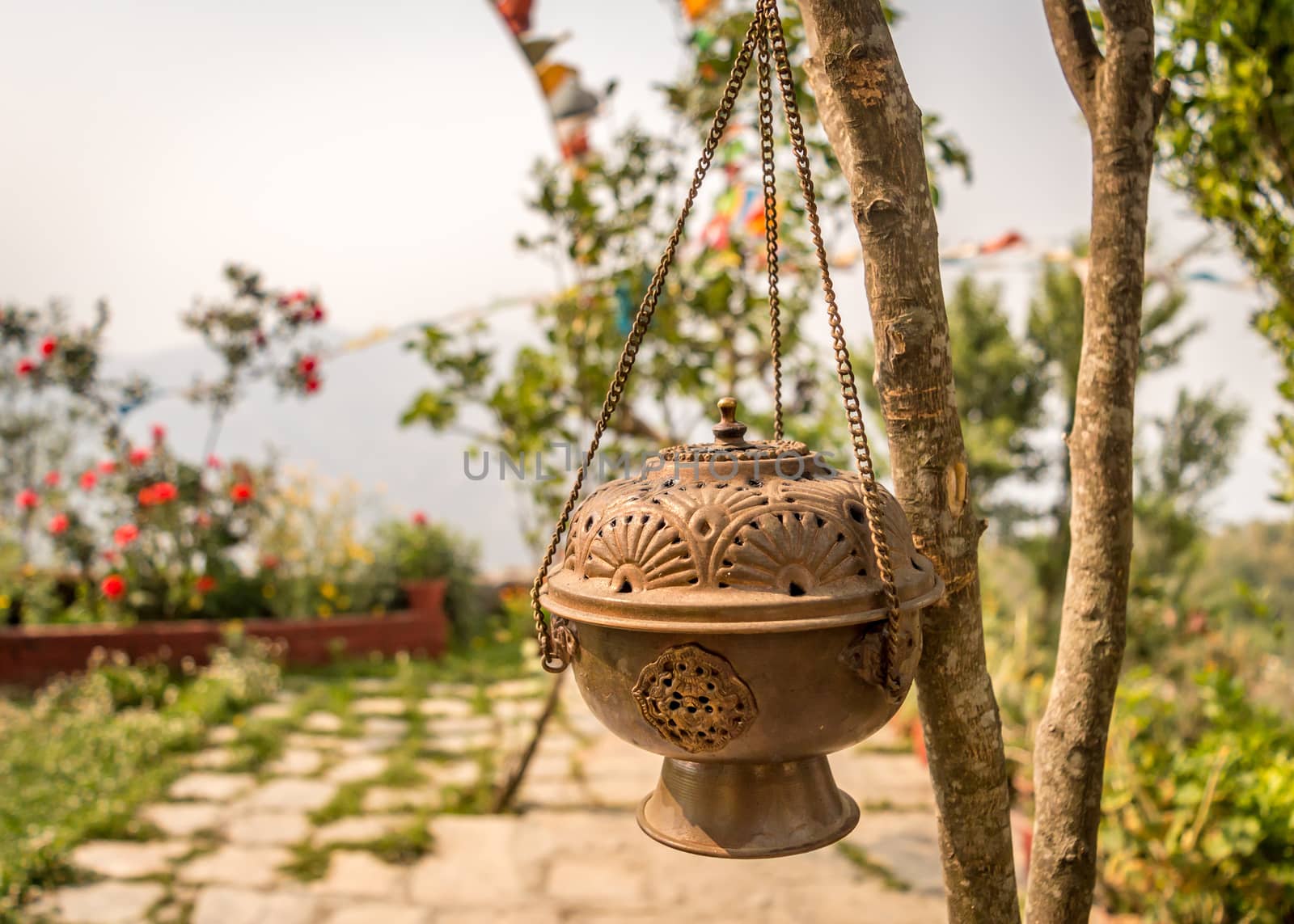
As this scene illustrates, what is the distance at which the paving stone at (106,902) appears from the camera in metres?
3.25

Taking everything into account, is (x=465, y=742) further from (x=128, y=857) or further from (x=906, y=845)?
(x=906, y=845)

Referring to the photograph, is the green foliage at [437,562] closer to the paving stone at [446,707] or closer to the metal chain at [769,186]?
the paving stone at [446,707]

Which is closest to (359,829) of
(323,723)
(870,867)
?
(323,723)

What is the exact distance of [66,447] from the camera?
788 cm

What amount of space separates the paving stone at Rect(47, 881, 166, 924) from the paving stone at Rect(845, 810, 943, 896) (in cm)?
254

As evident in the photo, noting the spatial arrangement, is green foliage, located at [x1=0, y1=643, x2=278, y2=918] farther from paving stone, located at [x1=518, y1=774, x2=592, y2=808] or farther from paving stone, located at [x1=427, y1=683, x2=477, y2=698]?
paving stone, located at [x1=518, y1=774, x2=592, y2=808]

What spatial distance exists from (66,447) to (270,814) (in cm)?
520

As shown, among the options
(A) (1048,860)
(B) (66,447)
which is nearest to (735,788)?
(A) (1048,860)

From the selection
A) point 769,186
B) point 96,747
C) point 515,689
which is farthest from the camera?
point 515,689

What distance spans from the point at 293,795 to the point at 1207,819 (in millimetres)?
3671

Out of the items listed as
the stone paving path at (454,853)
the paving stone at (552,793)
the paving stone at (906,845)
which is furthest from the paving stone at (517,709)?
the paving stone at (906,845)

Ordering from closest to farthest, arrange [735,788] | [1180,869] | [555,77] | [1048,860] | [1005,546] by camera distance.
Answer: [735,788] → [1048,860] → [1180,869] → [555,77] → [1005,546]

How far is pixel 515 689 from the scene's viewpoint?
607 centimetres

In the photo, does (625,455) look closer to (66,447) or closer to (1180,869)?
(1180,869)
